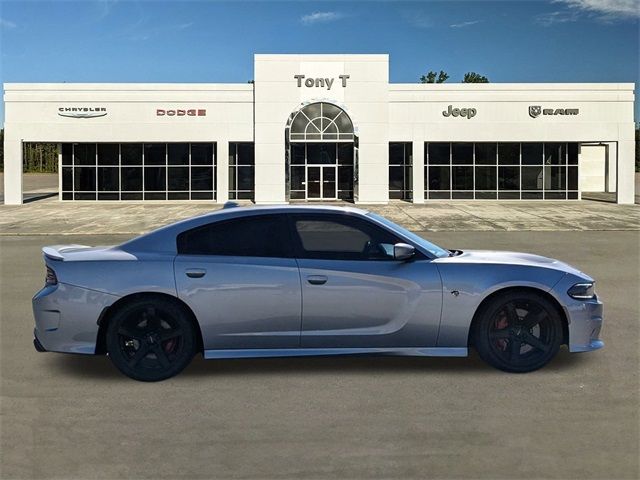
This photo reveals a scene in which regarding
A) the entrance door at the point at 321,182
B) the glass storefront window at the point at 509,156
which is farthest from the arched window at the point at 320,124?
the glass storefront window at the point at 509,156

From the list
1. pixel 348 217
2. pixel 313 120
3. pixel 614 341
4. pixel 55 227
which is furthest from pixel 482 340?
pixel 313 120

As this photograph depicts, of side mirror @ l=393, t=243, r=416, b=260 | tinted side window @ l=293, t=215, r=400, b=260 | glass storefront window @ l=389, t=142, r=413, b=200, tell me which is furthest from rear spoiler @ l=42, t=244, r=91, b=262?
glass storefront window @ l=389, t=142, r=413, b=200

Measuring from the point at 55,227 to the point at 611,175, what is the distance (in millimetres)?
41204

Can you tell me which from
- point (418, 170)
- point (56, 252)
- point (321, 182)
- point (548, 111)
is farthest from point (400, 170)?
point (56, 252)

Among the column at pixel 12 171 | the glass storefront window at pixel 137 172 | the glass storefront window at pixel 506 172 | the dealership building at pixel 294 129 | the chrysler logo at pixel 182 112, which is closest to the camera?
the column at pixel 12 171

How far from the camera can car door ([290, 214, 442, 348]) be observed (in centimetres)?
570

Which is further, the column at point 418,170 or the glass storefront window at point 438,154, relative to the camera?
the glass storefront window at point 438,154

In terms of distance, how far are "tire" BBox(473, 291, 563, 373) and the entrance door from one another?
3654 centimetres

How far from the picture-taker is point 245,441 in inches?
171

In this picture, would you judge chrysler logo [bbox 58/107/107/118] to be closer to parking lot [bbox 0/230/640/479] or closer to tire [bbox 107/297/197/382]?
parking lot [bbox 0/230/640/479]

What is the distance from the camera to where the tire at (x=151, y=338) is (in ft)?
18.5

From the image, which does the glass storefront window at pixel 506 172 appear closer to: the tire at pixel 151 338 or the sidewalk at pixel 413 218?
the sidewalk at pixel 413 218

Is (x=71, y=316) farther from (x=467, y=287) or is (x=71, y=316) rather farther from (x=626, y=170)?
(x=626, y=170)

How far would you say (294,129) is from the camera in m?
40.1
